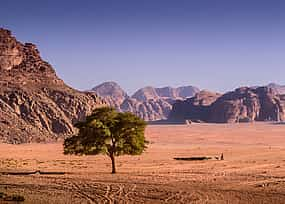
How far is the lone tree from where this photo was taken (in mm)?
43062

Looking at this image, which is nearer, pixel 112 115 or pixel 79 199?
pixel 79 199

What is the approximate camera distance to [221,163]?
5412 centimetres

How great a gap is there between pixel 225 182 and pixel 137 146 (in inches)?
392

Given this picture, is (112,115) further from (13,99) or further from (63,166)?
(13,99)

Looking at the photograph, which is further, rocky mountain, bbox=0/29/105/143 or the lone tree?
rocky mountain, bbox=0/29/105/143

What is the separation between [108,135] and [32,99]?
65836mm

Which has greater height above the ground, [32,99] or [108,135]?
[32,99]

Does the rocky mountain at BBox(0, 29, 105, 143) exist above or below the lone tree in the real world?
above

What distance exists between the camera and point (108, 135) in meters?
42.8

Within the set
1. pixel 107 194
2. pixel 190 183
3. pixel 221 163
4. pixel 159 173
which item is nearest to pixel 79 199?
pixel 107 194

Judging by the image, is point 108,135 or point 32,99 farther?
point 32,99

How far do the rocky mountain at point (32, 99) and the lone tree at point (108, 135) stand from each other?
52134 mm

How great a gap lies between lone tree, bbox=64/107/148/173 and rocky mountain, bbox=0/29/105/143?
171ft

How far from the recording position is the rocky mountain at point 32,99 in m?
99.3
